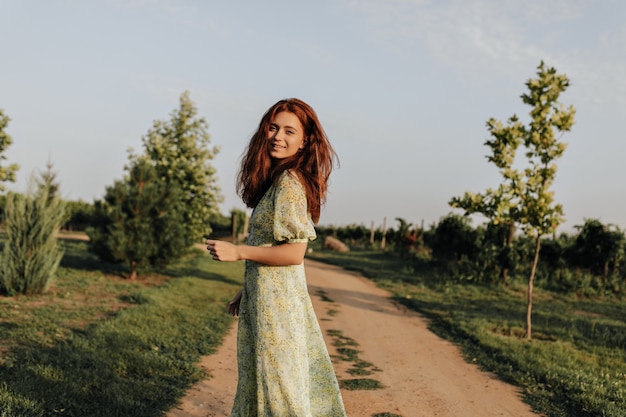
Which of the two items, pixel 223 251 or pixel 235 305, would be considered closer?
pixel 223 251

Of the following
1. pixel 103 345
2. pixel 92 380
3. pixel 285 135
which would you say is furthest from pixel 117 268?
pixel 285 135

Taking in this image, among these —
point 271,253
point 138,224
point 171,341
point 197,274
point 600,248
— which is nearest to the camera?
point 271,253

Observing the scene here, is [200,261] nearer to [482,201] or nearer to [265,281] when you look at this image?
[482,201]

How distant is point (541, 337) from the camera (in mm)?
9539

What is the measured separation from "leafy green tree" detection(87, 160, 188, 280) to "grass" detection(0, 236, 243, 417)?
0.83m

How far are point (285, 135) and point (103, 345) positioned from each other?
16.3 feet

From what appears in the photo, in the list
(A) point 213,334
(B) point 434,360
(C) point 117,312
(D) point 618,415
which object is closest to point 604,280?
(B) point 434,360

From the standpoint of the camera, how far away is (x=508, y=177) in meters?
9.56

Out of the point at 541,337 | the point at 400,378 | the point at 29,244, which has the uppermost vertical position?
the point at 29,244

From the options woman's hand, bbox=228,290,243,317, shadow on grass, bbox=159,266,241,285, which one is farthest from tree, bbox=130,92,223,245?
woman's hand, bbox=228,290,243,317

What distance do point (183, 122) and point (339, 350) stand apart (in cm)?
1653

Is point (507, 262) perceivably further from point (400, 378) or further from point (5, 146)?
point (5, 146)

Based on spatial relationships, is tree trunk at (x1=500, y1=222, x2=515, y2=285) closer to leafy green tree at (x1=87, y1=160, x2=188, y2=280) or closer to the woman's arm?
leafy green tree at (x1=87, y1=160, x2=188, y2=280)

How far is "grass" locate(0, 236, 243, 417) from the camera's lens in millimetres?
4492
